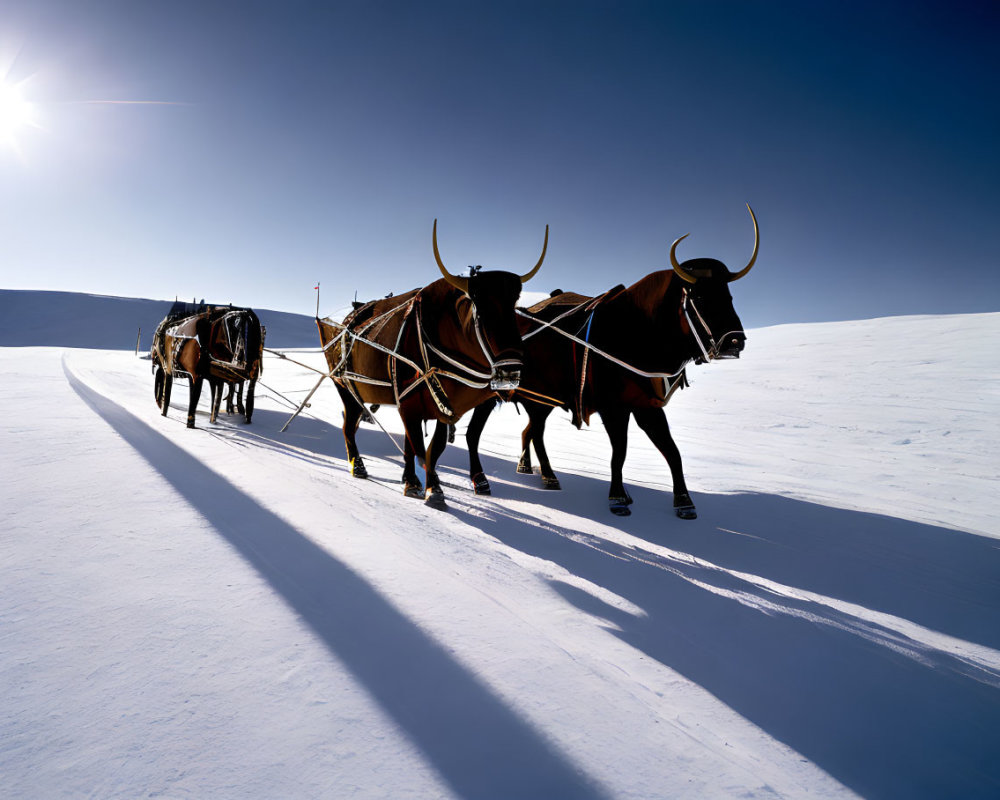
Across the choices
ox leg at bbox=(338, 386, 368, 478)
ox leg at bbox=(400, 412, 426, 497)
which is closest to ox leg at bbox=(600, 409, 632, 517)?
ox leg at bbox=(400, 412, 426, 497)

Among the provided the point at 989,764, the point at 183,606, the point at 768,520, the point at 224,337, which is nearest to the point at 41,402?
the point at 224,337

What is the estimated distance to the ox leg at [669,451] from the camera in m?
3.73

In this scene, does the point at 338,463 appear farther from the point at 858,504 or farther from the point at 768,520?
the point at 858,504

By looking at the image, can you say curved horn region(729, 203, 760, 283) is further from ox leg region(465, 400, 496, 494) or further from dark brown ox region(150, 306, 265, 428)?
dark brown ox region(150, 306, 265, 428)

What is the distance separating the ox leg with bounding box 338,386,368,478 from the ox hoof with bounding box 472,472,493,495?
48.0 inches

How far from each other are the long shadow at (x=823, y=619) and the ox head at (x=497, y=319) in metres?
1.17

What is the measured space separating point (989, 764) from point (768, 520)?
87.1 inches

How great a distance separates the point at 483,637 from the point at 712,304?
290 cm

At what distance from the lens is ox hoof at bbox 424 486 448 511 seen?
150 inches

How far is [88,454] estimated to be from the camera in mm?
4277

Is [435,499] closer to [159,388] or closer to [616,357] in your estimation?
[616,357]

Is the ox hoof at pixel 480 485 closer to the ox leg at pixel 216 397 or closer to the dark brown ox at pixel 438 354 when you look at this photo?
the dark brown ox at pixel 438 354

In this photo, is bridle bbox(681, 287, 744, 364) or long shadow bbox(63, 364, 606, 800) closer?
long shadow bbox(63, 364, 606, 800)

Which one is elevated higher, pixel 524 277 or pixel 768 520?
pixel 524 277
